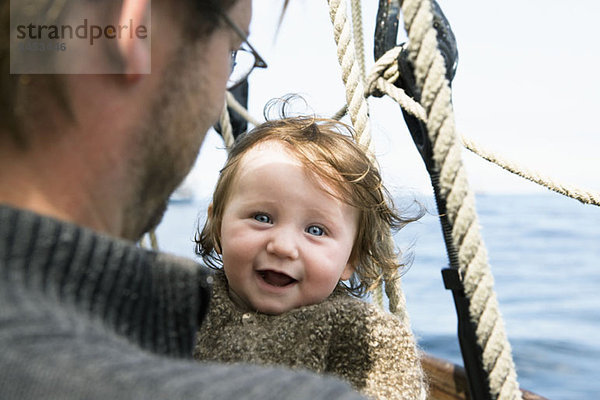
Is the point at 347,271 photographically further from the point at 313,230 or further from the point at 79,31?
the point at 79,31

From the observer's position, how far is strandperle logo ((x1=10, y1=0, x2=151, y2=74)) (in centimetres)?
60

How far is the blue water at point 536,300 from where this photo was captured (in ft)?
19.6

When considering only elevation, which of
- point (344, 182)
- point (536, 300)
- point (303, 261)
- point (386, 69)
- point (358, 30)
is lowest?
point (536, 300)

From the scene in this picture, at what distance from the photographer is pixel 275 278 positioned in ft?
3.97

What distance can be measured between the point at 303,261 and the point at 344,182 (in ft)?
0.60

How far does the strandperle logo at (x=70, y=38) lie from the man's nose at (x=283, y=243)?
1.97ft

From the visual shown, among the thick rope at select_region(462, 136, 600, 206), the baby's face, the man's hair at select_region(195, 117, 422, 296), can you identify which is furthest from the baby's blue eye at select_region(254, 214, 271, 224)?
the thick rope at select_region(462, 136, 600, 206)

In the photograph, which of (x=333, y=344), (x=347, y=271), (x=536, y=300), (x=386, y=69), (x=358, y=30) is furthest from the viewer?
(x=536, y=300)

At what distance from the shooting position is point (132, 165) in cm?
65

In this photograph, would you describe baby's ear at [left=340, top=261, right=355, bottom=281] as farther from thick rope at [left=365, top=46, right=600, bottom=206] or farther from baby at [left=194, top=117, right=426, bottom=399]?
thick rope at [left=365, top=46, right=600, bottom=206]

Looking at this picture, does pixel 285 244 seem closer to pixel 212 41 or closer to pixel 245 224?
pixel 245 224

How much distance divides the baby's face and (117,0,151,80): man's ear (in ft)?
1.95

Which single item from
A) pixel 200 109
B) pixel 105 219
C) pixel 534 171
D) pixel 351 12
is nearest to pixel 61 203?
pixel 105 219

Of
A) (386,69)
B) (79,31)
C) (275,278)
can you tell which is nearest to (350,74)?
(386,69)
